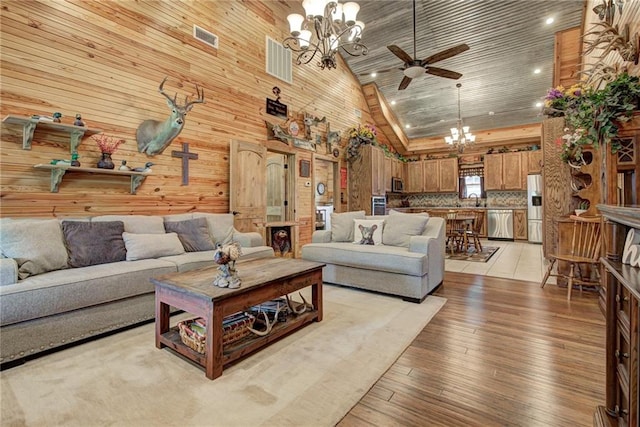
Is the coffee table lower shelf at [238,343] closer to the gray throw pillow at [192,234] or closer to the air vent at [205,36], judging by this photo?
the gray throw pillow at [192,234]

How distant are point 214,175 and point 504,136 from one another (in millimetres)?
7971

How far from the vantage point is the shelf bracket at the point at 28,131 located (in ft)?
8.93

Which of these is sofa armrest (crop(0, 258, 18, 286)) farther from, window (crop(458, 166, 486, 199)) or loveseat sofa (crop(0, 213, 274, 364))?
window (crop(458, 166, 486, 199))

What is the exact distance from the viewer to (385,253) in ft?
11.1

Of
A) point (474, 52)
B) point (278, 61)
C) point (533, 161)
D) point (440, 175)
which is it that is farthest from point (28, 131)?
point (533, 161)

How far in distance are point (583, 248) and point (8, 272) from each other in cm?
549

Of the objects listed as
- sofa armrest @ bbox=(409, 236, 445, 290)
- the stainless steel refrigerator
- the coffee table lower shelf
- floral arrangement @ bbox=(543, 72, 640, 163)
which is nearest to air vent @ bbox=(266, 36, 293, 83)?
sofa armrest @ bbox=(409, 236, 445, 290)

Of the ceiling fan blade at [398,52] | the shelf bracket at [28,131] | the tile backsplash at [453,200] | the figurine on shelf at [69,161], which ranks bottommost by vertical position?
the tile backsplash at [453,200]

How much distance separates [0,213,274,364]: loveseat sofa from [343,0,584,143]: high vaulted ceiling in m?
3.46

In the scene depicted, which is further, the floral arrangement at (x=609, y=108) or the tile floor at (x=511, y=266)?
the tile floor at (x=511, y=266)

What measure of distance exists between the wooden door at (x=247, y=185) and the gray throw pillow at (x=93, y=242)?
1.79m

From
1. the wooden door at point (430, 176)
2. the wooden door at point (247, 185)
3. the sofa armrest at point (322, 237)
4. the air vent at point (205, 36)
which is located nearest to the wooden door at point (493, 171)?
the wooden door at point (430, 176)

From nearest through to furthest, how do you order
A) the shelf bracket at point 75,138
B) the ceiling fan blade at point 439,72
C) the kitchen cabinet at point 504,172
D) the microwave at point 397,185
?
the shelf bracket at point 75,138 → the ceiling fan blade at point 439,72 → the kitchen cabinet at point 504,172 → the microwave at point 397,185

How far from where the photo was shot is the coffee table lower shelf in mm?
1940
